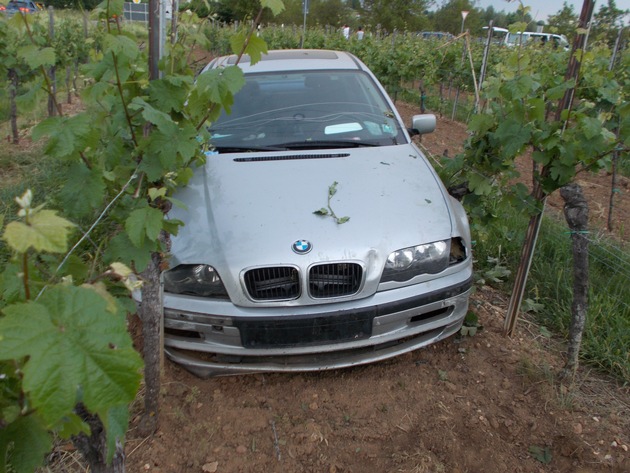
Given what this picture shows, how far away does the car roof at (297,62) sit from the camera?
12.8ft

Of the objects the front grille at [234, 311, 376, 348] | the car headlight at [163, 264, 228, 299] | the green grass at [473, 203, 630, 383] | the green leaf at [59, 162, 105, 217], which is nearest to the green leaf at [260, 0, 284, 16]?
the green leaf at [59, 162, 105, 217]

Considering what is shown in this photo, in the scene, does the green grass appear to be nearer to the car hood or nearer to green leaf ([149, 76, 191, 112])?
the car hood

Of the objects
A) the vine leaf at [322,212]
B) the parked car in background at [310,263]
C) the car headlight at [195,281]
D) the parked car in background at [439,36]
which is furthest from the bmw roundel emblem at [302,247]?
the parked car in background at [439,36]

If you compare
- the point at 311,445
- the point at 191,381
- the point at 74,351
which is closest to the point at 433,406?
the point at 311,445

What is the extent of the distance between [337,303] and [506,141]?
4.27 feet

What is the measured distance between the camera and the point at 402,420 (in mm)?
2537

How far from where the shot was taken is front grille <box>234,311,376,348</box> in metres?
2.42

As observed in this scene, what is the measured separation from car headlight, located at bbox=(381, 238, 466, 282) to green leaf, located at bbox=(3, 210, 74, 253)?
5.82ft

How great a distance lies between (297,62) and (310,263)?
2187mm

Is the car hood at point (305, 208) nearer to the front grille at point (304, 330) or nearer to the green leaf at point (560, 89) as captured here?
the front grille at point (304, 330)

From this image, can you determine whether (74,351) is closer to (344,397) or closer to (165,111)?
(165,111)

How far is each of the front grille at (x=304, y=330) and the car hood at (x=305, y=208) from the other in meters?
0.25

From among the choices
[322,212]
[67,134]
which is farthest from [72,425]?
[322,212]

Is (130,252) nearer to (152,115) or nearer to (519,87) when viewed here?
(152,115)
